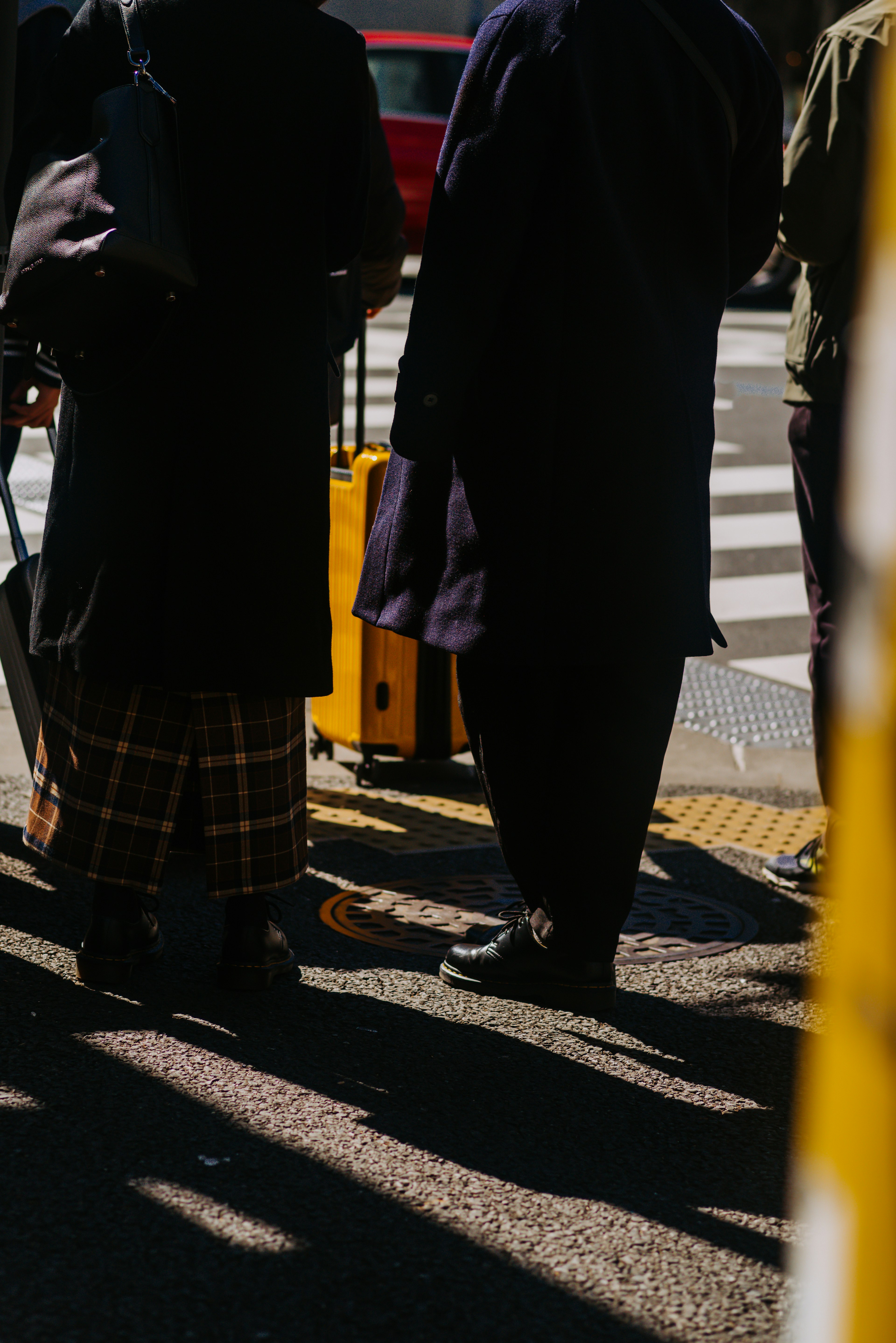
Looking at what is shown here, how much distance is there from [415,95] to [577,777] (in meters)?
15.3

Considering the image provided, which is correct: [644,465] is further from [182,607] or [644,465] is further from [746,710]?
[746,710]

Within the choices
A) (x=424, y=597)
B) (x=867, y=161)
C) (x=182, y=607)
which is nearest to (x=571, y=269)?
(x=424, y=597)

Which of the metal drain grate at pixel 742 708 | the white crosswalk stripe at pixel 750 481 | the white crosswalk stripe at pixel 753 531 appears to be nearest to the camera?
the metal drain grate at pixel 742 708

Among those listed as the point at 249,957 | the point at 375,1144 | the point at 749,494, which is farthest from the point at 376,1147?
the point at 749,494

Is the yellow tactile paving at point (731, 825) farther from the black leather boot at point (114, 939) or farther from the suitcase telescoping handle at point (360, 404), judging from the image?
the black leather boot at point (114, 939)

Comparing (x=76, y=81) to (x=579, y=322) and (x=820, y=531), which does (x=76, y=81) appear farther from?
(x=820, y=531)

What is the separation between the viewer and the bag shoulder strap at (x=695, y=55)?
2838 millimetres

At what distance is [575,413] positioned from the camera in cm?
290

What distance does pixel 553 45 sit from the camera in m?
2.75

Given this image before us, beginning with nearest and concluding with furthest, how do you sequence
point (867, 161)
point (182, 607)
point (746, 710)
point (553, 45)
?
point (553, 45), point (182, 607), point (867, 161), point (746, 710)

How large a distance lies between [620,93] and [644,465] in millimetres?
615

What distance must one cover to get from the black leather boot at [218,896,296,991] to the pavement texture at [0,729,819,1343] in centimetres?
5

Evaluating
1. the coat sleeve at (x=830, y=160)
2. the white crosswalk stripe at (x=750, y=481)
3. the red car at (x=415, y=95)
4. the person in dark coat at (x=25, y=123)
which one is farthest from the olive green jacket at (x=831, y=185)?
the red car at (x=415, y=95)

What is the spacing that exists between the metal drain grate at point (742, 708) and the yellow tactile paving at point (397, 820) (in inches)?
47.3
